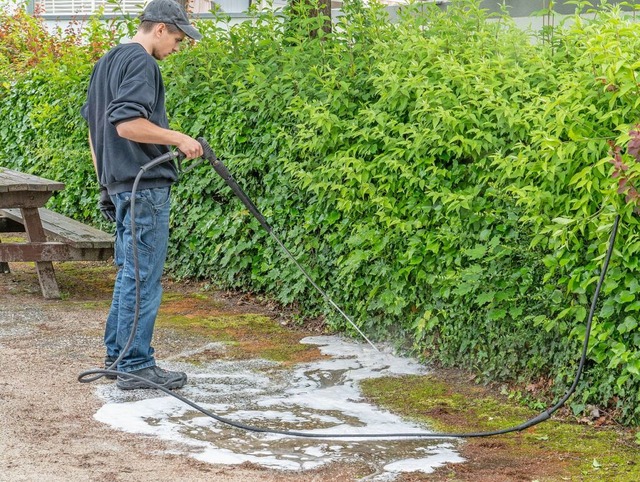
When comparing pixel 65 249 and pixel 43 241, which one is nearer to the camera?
pixel 65 249

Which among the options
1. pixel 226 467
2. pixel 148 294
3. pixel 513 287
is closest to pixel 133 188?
pixel 148 294

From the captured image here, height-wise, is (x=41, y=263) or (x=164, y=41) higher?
(x=164, y=41)

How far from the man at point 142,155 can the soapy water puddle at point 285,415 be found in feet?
0.93

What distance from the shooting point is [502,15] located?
20.1 feet

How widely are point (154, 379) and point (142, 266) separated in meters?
0.64

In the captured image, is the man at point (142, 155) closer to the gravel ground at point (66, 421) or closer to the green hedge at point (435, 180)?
the gravel ground at point (66, 421)

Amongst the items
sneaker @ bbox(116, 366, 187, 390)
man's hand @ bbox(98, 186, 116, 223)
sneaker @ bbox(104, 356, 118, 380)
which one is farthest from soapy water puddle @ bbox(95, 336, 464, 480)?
man's hand @ bbox(98, 186, 116, 223)

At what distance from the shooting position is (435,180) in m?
5.61

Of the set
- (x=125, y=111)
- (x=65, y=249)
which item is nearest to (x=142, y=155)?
(x=125, y=111)

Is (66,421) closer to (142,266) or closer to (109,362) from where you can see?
(109,362)

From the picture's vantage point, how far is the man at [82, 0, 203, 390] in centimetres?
526

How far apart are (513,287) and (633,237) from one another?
904mm

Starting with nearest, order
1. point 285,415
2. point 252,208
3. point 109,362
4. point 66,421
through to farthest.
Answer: point 66,421, point 285,415, point 109,362, point 252,208

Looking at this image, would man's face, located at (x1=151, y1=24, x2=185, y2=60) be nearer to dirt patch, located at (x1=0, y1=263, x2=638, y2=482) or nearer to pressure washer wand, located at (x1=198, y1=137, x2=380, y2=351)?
pressure washer wand, located at (x1=198, y1=137, x2=380, y2=351)
